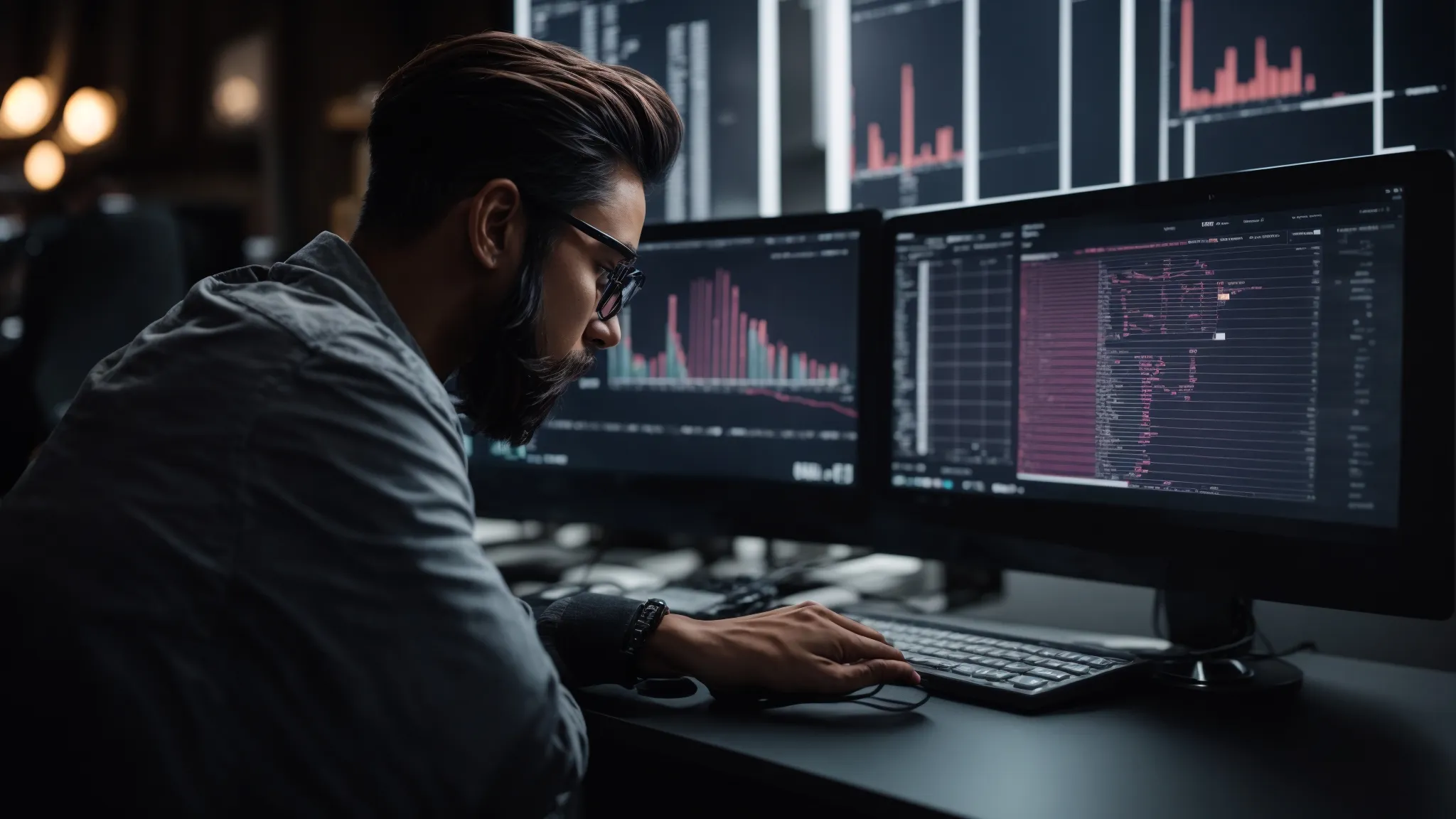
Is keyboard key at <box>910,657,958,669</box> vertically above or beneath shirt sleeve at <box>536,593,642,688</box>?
beneath

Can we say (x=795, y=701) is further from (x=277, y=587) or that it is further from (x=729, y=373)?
(x=729, y=373)

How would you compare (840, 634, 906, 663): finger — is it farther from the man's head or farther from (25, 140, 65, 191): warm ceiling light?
(25, 140, 65, 191): warm ceiling light

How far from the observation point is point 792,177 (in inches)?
71.3

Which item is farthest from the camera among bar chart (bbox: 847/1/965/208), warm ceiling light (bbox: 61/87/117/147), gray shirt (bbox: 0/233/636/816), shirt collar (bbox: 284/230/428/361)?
warm ceiling light (bbox: 61/87/117/147)

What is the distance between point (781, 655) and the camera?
905 millimetres

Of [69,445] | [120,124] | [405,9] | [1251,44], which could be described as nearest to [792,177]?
[1251,44]

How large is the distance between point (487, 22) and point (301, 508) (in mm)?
3419

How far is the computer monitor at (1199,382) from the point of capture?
89 cm

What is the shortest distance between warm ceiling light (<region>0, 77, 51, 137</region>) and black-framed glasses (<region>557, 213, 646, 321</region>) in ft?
15.5

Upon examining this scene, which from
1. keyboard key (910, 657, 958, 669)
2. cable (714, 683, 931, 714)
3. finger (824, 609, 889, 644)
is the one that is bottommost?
cable (714, 683, 931, 714)

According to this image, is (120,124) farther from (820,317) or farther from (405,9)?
(820,317)

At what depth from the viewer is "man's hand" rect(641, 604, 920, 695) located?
2.95 ft

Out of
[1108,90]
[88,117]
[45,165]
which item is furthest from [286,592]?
[45,165]

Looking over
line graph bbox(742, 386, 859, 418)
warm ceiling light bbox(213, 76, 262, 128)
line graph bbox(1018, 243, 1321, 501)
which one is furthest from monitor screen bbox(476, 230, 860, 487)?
warm ceiling light bbox(213, 76, 262, 128)
